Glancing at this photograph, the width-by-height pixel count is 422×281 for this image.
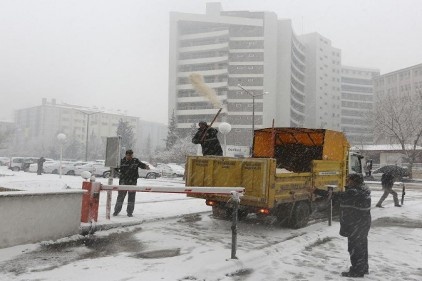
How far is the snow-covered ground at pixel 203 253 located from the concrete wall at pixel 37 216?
190mm

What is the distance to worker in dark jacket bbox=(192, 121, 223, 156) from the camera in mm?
10047

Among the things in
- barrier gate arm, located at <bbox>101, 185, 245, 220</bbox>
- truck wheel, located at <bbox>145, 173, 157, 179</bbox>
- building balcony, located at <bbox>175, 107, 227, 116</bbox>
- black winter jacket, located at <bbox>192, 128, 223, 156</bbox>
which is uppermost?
building balcony, located at <bbox>175, 107, 227, 116</bbox>

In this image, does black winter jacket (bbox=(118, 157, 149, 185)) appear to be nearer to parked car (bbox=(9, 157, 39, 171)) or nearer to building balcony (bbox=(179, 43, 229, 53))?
parked car (bbox=(9, 157, 39, 171))

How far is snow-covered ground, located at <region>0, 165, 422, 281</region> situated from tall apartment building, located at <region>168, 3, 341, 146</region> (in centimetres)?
7004

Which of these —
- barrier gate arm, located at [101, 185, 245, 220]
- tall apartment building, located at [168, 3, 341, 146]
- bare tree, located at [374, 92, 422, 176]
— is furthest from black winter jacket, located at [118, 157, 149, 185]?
tall apartment building, located at [168, 3, 341, 146]

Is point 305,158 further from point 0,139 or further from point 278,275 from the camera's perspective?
point 0,139

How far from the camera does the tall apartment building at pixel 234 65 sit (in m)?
84.0

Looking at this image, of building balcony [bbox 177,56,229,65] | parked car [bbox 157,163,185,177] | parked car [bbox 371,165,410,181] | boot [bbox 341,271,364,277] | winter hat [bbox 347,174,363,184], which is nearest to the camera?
boot [bbox 341,271,364,277]

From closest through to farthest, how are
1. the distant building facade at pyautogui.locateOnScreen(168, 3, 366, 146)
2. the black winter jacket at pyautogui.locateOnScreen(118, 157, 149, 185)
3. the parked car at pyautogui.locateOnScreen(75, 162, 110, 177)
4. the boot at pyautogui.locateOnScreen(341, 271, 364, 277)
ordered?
the boot at pyautogui.locateOnScreen(341, 271, 364, 277) < the black winter jacket at pyautogui.locateOnScreen(118, 157, 149, 185) < the parked car at pyautogui.locateOnScreen(75, 162, 110, 177) < the distant building facade at pyautogui.locateOnScreen(168, 3, 366, 146)

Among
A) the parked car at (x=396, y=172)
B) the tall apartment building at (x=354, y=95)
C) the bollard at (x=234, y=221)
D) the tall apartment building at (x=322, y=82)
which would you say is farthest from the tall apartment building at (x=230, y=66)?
the bollard at (x=234, y=221)

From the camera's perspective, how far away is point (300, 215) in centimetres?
953

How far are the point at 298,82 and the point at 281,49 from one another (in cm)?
1380

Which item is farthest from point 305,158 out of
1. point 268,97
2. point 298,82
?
point 298,82

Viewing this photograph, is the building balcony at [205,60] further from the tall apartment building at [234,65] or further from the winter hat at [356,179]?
the winter hat at [356,179]
